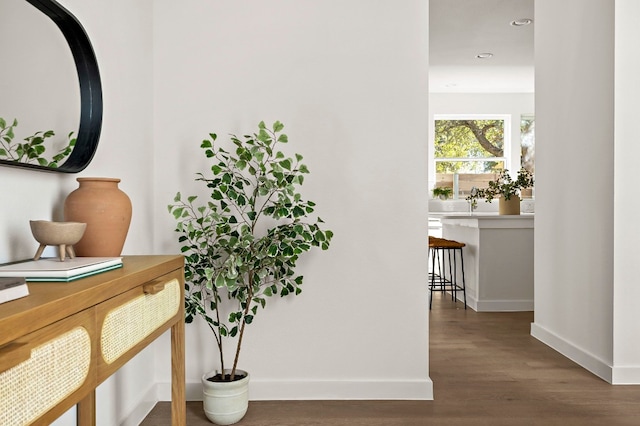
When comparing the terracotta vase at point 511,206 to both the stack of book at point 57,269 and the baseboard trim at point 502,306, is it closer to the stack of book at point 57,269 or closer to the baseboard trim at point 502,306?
the baseboard trim at point 502,306

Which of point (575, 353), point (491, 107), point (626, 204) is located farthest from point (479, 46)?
point (575, 353)

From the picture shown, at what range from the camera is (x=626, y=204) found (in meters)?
2.74

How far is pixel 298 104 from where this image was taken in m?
2.60

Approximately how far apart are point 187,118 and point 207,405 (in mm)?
1457

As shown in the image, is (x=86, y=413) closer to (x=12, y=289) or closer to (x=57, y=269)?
(x=57, y=269)

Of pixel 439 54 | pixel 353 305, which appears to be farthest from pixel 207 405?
pixel 439 54

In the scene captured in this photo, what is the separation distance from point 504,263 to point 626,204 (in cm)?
199

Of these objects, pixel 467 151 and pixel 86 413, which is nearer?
pixel 86 413

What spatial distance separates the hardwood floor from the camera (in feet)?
7.52

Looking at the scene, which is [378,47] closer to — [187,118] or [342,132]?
[342,132]

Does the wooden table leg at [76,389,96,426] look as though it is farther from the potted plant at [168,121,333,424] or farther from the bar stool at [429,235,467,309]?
the bar stool at [429,235,467,309]

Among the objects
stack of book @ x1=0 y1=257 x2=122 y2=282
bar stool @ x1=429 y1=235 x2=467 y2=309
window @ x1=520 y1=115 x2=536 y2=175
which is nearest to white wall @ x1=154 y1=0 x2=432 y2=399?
stack of book @ x1=0 y1=257 x2=122 y2=282

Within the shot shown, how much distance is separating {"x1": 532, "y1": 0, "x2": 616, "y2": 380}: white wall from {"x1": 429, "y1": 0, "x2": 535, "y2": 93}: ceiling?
96cm

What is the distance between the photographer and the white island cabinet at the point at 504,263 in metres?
4.66
